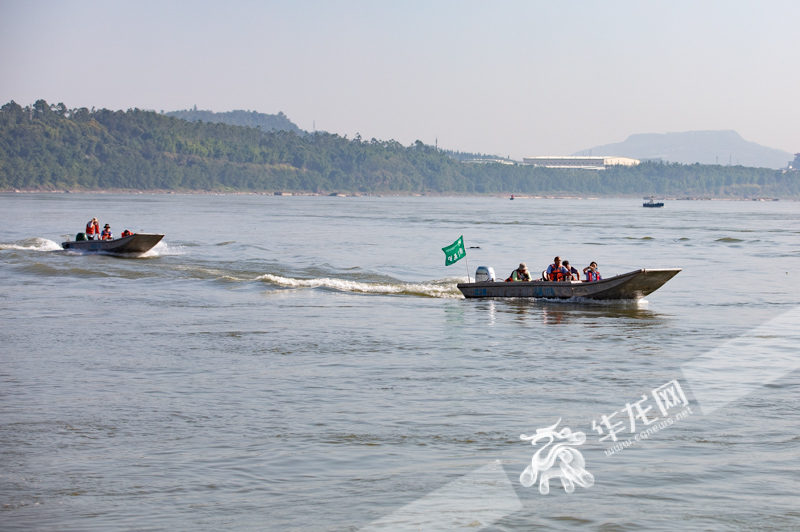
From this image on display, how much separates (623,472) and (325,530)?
405cm

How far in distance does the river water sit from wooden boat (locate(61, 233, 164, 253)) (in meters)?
10.8

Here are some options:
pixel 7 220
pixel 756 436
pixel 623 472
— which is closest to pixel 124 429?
pixel 623 472

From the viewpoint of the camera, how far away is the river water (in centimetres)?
1008

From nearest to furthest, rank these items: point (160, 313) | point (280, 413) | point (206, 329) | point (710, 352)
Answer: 1. point (280, 413)
2. point (710, 352)
3. point (206, 329)
4. point (160, 313)

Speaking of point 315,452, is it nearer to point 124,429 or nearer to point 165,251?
point 124,429

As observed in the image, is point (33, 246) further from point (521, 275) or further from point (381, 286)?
point (521, 275)

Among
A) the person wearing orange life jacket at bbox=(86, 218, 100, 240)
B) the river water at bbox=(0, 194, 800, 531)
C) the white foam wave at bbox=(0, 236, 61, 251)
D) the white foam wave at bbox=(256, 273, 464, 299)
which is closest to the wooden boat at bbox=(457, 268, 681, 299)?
the river water at bbox=(0, 194, 800, 531)

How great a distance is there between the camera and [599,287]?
28.4 meters

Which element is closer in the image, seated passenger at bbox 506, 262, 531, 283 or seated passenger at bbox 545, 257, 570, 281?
seated passenger at bbox 545, 257, 570, 281

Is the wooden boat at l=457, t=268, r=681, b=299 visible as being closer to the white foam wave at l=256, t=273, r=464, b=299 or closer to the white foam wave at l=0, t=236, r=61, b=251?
the white foam wave at l=256, t=273, r=464, b=299

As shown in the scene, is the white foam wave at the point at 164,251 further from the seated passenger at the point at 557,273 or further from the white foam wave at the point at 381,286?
the seated passenger at the point at 557,273

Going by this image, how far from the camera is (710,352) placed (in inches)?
790

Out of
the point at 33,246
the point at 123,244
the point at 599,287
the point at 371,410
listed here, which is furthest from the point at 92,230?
the point at 371,410

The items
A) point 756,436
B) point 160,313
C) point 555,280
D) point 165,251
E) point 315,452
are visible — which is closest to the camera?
point 315,452
